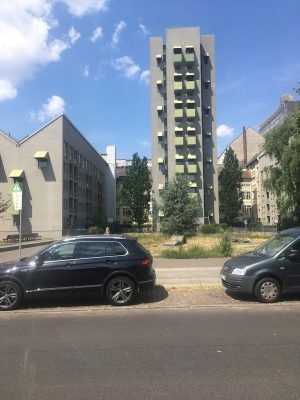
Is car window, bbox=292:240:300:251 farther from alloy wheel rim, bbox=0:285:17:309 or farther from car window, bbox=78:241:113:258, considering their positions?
alloy wheel rim, bbox=0:285:17:309

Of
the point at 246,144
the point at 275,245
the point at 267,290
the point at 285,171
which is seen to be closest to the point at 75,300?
the point at 267,290

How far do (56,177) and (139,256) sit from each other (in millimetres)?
50128

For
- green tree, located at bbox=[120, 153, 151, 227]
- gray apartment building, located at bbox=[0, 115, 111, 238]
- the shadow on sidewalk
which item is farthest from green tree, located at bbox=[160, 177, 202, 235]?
the shadow on sidewalk

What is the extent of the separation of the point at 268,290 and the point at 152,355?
16.1 ft

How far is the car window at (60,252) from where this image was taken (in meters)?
10.8

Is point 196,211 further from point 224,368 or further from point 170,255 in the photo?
point 224,368

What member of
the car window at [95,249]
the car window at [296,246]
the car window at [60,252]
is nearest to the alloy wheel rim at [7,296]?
the car window at [60,252]

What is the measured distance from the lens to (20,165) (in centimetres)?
6003

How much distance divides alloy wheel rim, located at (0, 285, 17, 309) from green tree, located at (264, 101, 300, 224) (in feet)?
111

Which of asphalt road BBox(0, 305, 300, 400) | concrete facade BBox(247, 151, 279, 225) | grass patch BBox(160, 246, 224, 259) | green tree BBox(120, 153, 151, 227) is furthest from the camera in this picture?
concrete facade BBox(247, 151, 279, 225)

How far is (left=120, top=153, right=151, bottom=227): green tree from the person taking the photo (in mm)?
89625

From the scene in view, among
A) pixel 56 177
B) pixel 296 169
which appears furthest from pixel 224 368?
pixel 56 177

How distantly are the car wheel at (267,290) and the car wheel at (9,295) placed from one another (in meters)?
5.34

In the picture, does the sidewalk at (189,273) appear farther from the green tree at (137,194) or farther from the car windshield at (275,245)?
the green tree at (137,194)
